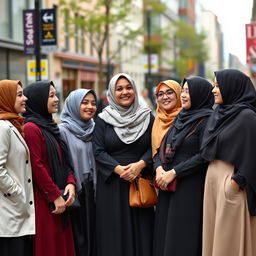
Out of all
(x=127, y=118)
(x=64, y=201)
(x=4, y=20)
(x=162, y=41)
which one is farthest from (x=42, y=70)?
(x=162, y=41)

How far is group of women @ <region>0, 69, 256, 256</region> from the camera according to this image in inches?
200

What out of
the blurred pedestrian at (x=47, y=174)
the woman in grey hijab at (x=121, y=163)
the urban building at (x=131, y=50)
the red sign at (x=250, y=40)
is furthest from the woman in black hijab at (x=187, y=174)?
the urban building at (x=131, y=50)

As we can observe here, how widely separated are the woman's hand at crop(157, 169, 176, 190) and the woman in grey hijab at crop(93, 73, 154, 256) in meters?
0.40

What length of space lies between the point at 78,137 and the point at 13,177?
111 cm

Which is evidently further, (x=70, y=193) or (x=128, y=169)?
(x=128, y=169)

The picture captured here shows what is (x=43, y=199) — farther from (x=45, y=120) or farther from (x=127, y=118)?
(x=127, y=118)

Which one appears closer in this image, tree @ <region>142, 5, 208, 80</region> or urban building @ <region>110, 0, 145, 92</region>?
urban building @ <region>110, 0, 145, 92</region>

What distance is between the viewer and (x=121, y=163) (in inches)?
234

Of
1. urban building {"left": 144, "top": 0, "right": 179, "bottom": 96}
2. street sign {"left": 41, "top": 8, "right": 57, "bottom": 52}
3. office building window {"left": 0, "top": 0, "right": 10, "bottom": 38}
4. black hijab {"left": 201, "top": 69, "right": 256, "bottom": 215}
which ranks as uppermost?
urban building {"left": 144, "top": 0, "right": 179, "bottom": 96}

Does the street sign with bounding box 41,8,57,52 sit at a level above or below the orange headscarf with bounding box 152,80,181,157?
above

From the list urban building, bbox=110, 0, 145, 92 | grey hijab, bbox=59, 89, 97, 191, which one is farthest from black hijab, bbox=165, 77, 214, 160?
urban building, bbox=110, 0, 145, 92

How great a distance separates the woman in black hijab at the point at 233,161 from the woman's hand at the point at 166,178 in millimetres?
440

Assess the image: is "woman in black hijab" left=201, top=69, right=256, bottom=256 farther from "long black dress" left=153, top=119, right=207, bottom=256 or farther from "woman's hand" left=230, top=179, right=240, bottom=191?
"long black dress" left=153, top=119, right=207, bottom=256

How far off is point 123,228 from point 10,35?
20.2 meters
